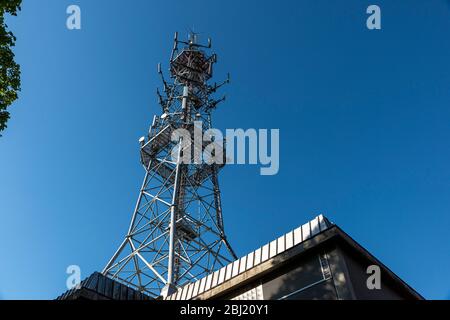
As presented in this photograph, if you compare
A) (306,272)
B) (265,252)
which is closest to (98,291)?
(265,252)

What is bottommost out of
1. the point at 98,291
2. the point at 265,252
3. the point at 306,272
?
the point at 98,291

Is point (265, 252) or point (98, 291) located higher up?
point (265, 252)

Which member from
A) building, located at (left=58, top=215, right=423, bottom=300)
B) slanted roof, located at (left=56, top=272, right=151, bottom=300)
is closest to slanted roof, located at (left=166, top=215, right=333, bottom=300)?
building, located at (left=58, top=215, right=423, bottom=300)

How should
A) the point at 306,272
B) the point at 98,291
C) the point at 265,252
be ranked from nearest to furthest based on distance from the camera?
the point at 306,272 < the point at 98,291 < the point at 265,252

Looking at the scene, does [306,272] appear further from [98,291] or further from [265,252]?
[98,291]

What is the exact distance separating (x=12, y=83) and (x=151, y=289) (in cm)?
1268

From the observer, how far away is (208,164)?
27422mm

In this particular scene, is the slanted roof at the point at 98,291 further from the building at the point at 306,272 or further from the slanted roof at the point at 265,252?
the slanted roof at the point at 265,252

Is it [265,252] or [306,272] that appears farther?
[265,252]

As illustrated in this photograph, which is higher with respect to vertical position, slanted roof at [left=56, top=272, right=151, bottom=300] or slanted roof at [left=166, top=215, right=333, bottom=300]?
slanted roof at [left=166, top=215, right=333, bottom=300]

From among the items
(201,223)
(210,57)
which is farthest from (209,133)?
(210,57)

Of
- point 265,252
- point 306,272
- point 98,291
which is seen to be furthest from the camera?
point 265,252

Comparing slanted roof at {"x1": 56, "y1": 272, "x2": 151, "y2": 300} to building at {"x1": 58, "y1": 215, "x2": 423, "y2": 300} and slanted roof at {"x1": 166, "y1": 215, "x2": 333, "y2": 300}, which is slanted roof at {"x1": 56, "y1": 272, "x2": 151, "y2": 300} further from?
slanted roof at {"x1": 166, "y1": 215, "x2": 333, "y2": 300}
